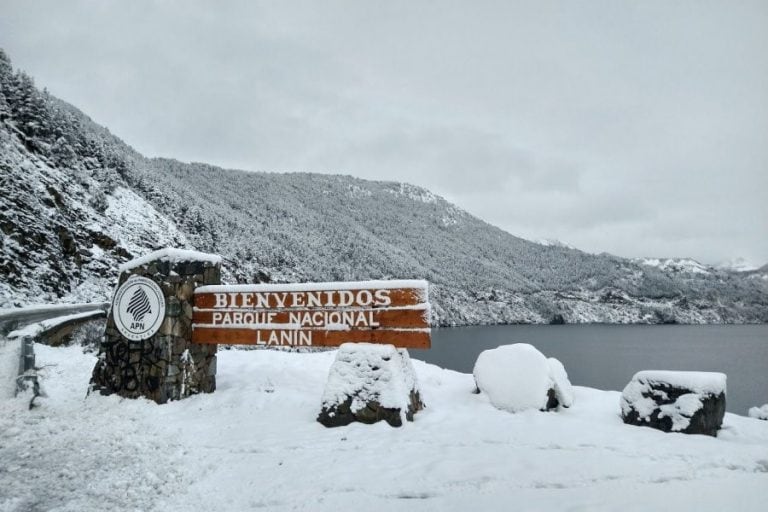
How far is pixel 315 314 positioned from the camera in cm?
703

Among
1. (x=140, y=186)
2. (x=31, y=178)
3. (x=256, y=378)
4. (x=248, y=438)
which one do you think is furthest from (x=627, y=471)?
(x=140, y=186)

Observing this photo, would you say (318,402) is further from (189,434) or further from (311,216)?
(311,216)

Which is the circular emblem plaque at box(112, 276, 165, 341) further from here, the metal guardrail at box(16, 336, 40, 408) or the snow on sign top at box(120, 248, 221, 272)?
the metal guardrail at box(16, 336, 40, 408)

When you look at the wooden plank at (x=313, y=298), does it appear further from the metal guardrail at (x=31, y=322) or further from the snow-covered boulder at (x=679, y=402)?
the snow-covered boulder at (x=679, y=402)

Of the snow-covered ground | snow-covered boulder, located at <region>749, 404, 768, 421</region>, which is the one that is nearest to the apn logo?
the snow-covered ground

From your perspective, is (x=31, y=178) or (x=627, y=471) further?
(x=31, y=178)

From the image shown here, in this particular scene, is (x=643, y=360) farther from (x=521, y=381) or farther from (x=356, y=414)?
(x=356, y=414)

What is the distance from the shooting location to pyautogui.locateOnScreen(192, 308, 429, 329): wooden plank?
6.46 m

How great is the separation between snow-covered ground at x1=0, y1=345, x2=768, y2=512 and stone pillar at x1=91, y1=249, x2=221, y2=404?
1.11 feet

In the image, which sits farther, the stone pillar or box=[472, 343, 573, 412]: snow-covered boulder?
the stone pillar

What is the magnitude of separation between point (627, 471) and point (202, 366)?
6.58 metres

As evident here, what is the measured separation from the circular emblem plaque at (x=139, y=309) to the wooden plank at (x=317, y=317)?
657 millimetres

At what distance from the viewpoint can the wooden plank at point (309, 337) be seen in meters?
6.40

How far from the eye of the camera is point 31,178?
21.3 m
